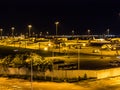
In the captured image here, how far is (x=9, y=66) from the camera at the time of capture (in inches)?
2685

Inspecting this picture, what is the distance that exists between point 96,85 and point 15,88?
500 inches

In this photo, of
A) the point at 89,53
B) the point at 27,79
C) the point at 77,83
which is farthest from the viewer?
the point at 89,53

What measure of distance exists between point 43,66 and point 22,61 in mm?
7965

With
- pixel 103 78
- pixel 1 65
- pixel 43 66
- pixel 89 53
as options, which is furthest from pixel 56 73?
pixel 89 53

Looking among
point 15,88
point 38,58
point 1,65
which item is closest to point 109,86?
point 15,88

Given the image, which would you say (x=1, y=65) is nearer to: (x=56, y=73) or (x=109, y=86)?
(x=56, y=73)

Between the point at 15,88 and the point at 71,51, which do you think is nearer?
the point at 15,88

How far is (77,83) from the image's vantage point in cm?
5619

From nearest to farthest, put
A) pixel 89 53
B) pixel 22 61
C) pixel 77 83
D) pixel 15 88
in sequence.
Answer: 1. pixel 15 88
2. pixel 77 83
3. pixel 22 61
4. pixel 89 53

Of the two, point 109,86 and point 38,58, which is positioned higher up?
point 38,58

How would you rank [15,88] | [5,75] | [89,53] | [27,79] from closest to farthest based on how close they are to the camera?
[15,88] → [27,79] → [5,75] → [89,53]

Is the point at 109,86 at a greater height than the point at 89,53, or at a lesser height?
lesser

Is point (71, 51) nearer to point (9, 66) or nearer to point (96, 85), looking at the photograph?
point (9, 66)

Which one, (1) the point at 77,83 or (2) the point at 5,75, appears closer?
(1) the point at 77,83
